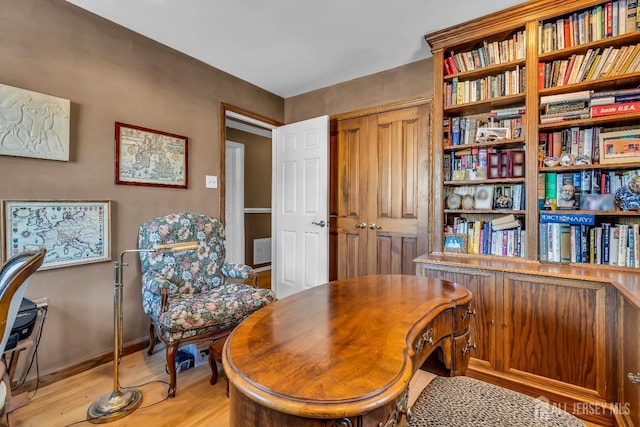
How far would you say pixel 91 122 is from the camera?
2092mm

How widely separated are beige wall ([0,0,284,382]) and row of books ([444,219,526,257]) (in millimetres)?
2344

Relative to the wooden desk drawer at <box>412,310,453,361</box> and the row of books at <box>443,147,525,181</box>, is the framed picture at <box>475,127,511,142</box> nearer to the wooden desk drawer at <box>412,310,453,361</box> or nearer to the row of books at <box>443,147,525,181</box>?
the row of books at <box>443,147,525,181</box>

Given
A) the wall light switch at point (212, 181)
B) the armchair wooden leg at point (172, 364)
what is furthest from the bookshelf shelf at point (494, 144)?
the armchair wooden leg at point (172, 364)

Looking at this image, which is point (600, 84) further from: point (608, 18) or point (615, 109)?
point (608, 18)

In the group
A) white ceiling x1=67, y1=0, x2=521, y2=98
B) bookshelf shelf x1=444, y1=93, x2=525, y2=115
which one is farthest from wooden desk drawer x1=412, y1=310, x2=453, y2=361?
white ceiling x1=67, y1=0, x2=521, y2=98

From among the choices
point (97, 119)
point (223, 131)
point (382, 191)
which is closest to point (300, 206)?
point (382, 191)

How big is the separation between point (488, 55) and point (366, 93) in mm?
1156

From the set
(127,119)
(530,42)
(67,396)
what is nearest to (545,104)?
(530,42)

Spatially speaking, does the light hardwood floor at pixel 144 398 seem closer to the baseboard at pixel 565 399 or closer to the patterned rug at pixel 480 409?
the baseboard at pixel 565 399

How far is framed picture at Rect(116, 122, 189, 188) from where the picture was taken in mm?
2252

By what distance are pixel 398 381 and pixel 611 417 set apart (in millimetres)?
1703

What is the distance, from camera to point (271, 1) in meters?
1.95

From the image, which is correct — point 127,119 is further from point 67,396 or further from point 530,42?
point 530,42

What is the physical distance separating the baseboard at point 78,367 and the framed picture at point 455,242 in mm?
2493
